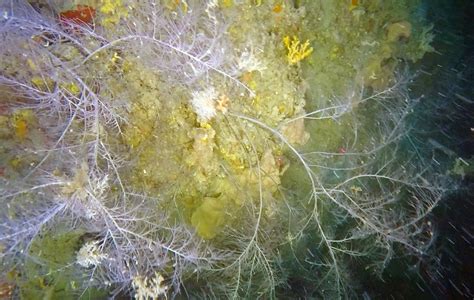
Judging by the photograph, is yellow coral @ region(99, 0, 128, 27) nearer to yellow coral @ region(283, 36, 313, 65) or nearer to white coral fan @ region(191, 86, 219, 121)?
white coral fan @ region(191, 86, 219, 121)

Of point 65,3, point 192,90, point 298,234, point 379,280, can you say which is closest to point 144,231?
point 192,90

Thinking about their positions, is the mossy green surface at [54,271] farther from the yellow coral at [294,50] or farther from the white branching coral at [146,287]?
the yellow coral at [294,50]

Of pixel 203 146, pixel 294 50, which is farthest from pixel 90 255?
pixel 294 50

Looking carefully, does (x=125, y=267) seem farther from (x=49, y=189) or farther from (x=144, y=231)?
(x=49, y=189)

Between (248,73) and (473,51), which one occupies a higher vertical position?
(473,51)

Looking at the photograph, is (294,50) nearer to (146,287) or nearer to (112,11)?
(112,11)

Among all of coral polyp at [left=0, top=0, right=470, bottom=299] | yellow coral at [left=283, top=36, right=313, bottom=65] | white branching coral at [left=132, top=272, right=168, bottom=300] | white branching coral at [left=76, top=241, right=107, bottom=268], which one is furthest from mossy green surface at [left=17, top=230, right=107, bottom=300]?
yellow coral at [left=283, top=36, right=313, bottom=65]
